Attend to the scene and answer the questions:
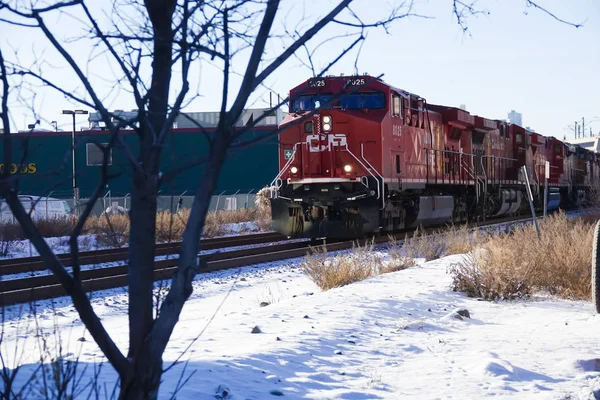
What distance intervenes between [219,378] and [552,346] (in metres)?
2.96

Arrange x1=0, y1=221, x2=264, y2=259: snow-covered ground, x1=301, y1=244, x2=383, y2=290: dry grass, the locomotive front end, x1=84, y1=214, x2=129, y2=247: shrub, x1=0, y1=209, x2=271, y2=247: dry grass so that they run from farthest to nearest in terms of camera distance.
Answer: x1=0, y1=209, x2=271, y2=247: dry grass
x1=84, y1=214, x2=129, y2=247: shrub
x1=0, y1=221, x2=264, y2=259: snow-covered ground
the locomotive front end
x1=301, y1=244, x2=383, y2=290: dry grass

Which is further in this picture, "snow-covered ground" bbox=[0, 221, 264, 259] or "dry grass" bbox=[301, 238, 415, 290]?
"snow-covered ground" bbox=[0, 221, 264, 259]

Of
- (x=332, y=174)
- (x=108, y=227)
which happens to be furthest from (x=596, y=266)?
(x=108, y=227)

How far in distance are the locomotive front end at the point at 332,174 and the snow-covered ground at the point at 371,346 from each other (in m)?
6.33

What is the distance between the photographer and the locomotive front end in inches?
604

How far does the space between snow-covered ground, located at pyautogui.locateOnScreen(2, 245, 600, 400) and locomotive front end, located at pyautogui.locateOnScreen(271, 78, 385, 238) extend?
633cm

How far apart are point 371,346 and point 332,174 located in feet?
33.1

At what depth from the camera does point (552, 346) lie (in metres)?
6.02

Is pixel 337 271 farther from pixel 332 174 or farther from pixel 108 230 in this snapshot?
pixel 108 230

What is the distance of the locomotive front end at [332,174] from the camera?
50.3ft

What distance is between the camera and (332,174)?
15820 millimetres

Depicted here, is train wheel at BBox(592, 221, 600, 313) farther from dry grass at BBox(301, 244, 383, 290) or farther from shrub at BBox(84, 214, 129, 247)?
shrub at BBox(84, 214, 129, 247)

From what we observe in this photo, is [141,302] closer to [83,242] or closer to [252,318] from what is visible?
[252,318]

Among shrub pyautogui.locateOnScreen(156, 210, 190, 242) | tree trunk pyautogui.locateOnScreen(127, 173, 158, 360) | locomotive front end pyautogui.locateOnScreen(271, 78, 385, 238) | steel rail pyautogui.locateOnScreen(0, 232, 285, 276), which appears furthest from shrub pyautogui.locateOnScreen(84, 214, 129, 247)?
tree trunk pyautogui.locateOnScreen(127, 173, 158, 360)
